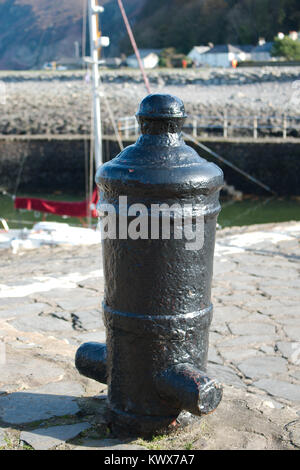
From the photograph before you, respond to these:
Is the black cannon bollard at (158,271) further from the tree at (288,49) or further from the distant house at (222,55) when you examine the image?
the distant house at (222,55)

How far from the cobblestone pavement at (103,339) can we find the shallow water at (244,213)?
8.73 metres

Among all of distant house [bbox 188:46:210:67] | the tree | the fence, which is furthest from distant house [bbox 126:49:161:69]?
the fence

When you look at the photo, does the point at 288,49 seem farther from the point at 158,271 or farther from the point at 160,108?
the point at 158,271

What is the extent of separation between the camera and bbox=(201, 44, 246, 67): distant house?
198ft

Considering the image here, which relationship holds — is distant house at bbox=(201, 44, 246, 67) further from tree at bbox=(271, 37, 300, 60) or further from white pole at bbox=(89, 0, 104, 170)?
white pole at bbox=(89, 0, 104, 170)

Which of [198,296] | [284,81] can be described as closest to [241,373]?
[198,296]

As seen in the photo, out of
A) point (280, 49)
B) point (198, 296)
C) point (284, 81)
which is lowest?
point (198, 296)

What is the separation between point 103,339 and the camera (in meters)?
4.62

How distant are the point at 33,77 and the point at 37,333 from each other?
51.3 meters

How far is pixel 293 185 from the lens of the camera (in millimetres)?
19469

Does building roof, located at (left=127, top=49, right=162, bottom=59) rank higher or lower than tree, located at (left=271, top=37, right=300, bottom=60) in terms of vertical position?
higher

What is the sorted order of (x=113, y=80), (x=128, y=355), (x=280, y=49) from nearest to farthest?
(x=128, y=355) < (x=113, y=80) < (x=280, y=49)

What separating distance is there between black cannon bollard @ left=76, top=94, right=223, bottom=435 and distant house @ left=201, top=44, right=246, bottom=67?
58634 millimetres
